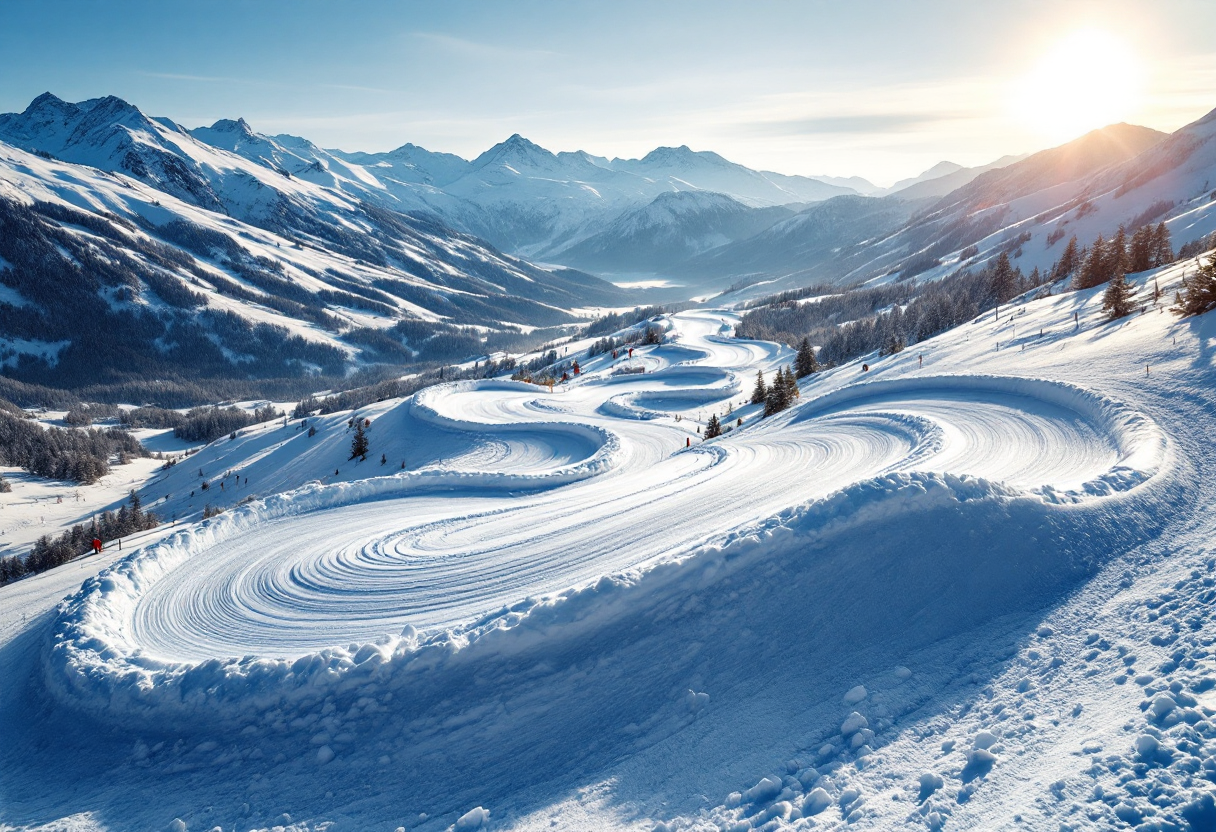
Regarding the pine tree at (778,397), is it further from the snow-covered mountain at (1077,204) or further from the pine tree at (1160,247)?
the snow-covered mountain at (1077,204)

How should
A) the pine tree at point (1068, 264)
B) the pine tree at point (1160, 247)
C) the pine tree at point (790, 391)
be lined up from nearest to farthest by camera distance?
the pine tree at point (790, 391) → the pine tree at point (1160, 247) → the pine tree at point (1068, 264)

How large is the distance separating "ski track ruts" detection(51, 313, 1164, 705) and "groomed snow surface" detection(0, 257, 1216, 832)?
10 centimetres

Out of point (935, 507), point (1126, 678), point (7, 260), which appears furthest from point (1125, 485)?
point (7, 260)

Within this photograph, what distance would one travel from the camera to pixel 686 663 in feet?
25.7

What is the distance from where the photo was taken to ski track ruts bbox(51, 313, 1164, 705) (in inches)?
395

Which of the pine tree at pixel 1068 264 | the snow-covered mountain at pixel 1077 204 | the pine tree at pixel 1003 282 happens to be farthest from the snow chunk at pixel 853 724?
the snow-covered mountain at pixel 1077 204

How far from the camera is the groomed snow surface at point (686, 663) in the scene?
5.70m

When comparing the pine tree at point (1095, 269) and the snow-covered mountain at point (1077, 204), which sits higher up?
the snow-covered mountain at point (1077, 204)

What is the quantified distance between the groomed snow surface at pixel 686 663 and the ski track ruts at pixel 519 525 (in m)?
0.10

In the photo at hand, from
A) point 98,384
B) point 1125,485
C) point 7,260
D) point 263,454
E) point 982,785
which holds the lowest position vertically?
point 982,785

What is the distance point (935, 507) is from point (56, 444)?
106663 millimetres

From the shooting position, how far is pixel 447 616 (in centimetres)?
971

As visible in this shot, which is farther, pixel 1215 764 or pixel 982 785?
pixel 982 785

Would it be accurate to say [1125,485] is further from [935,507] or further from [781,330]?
[781,330]
